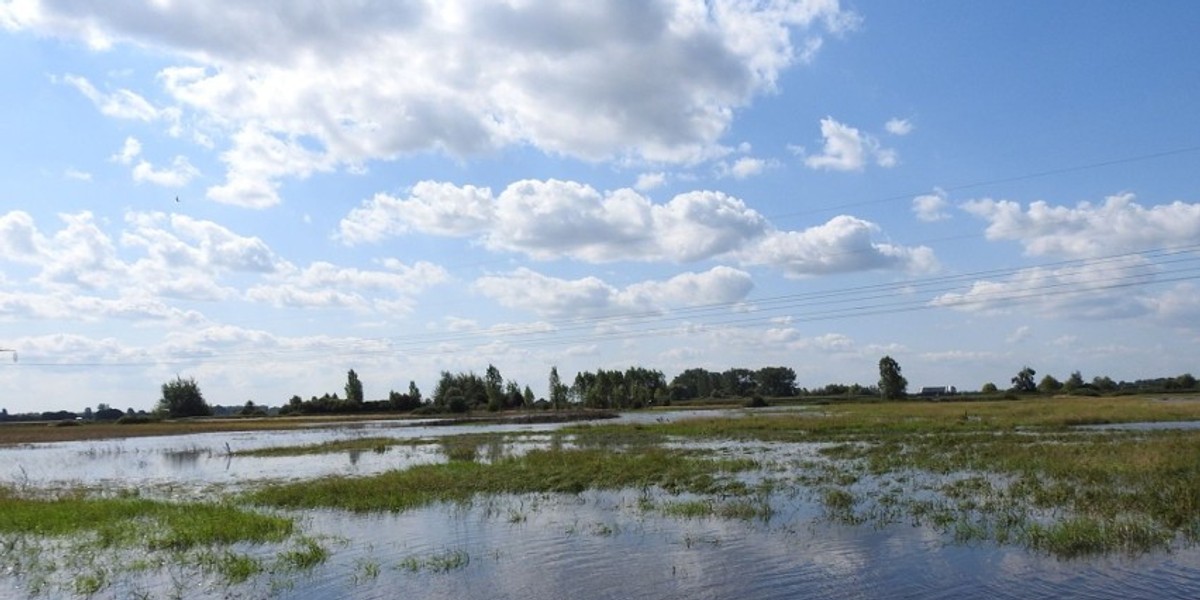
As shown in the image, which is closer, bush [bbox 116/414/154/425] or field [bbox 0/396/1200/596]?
field [bbox 0/396/1200/596]

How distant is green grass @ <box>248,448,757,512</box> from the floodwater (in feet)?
7.08

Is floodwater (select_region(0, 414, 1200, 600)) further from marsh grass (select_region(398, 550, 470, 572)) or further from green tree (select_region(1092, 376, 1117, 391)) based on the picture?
green tree (select_region(1092, 376, 1117, 391))

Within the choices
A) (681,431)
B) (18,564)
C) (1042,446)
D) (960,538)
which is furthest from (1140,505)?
(681,431)

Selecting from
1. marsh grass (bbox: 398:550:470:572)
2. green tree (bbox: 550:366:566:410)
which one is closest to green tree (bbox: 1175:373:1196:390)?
green tree (bbox: 550:366:566:410)

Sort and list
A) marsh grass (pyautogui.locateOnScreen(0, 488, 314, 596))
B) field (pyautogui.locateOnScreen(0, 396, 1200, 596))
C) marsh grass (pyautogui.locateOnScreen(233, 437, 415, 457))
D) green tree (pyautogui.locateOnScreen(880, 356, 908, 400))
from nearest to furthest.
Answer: marsh grass (pyautogui.locateOnScreen(0, 488, 314, 596)), field (pyautogui.locateOnScreen(0, 396, 1200, 596)), marsh grass (pyautogui.locateOnScreen(233, 437, 415, 457)), green tree (pyautogui.locateOnScreen(880, 356, 908, 400))

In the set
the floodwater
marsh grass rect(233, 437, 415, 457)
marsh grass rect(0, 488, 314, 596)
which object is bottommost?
the floodwater

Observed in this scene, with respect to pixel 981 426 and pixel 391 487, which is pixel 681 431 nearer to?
pixel 981 426

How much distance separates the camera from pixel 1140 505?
23062 millimetres

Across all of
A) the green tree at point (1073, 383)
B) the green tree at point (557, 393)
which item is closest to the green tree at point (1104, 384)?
the green tree at point (1073, 383)

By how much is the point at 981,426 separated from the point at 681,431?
23.0 metres

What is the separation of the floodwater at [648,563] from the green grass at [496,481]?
2.16 meters

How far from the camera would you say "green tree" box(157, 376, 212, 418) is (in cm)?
17050

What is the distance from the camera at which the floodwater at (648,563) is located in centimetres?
1680

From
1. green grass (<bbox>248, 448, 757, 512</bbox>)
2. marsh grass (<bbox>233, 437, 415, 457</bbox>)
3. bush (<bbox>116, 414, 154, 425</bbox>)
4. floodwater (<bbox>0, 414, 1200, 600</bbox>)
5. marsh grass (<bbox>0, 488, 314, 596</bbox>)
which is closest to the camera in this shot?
floodwater (<bbox>0, 414, 1200, 600</bbox>)
